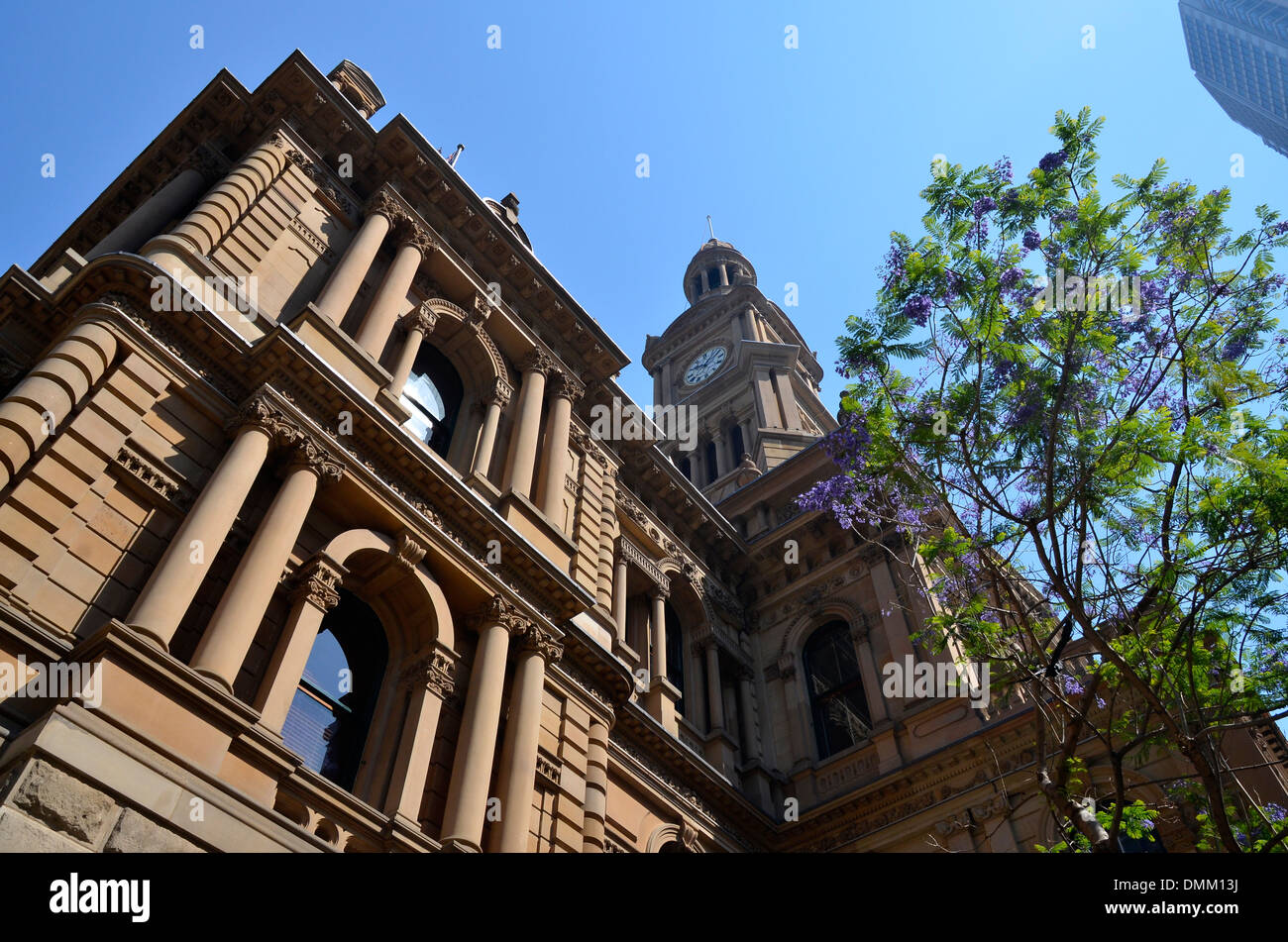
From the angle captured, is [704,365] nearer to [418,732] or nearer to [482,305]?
[482,305]

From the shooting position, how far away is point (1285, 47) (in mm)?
138250

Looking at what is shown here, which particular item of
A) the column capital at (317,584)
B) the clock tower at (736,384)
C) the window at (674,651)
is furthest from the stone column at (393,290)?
the clock tower at (736,384)

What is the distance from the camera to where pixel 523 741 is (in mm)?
12531

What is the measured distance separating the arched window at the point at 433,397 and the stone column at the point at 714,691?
817 cm

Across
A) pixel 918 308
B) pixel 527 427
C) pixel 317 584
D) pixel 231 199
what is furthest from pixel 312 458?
pixel 918 308

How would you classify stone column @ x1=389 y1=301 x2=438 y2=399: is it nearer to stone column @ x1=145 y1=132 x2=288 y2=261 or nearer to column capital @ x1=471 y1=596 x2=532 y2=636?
stone column @ x1=145 y1=132 x2=288 y2=261

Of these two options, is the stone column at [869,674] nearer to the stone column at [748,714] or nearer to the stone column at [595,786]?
the stone column at [748,714]

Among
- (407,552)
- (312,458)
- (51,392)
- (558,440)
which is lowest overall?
(51,392)

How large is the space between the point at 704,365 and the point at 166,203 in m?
33.0

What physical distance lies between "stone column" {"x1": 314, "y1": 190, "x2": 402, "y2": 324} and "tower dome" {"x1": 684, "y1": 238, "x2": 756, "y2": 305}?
131 ft

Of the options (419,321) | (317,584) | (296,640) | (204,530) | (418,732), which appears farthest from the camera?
(419,321)

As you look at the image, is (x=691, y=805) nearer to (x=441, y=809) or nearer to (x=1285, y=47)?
(x=441, y=809)

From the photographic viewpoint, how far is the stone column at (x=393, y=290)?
1487cm

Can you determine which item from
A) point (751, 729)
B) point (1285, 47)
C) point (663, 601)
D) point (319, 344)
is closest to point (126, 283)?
point (319, 344)
